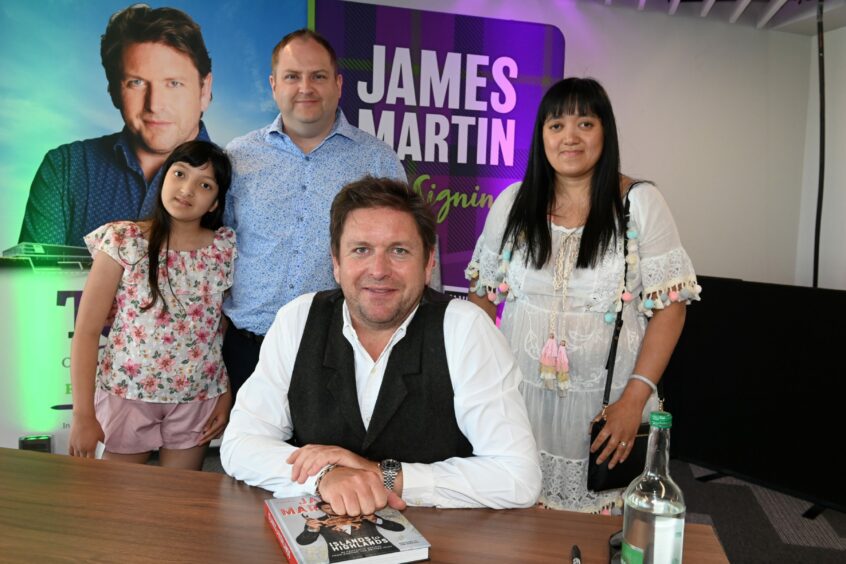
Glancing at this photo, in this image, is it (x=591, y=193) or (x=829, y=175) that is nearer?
(x=591, y=193)

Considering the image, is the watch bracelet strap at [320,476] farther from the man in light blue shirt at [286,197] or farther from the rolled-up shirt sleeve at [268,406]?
the man in light blue shirt at [286,197]

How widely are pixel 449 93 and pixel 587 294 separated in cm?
204

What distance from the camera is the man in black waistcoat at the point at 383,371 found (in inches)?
59.9

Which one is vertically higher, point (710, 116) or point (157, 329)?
point (710, 116)

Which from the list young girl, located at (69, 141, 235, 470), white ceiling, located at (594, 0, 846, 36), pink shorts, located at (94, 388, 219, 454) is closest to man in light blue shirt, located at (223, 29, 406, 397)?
young girl, located at (69, 141, 235, 470)

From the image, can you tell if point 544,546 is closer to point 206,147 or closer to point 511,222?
point 511,222

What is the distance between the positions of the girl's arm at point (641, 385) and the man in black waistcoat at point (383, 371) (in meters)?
0.48

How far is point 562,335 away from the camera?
2.03 m

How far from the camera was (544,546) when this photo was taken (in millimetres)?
1192

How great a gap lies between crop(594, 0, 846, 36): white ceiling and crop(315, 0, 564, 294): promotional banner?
0.81 m

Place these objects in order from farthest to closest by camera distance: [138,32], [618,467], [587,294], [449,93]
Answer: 1. [449,93]
2. [138,32]
3. [587,294]
4. [618,467]

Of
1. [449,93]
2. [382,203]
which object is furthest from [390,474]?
[449,93]

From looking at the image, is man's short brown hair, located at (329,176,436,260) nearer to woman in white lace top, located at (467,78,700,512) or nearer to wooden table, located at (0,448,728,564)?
woman in white lace top, located at (467,78,700,512)

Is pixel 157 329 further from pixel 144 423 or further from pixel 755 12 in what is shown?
pixel 755 12
